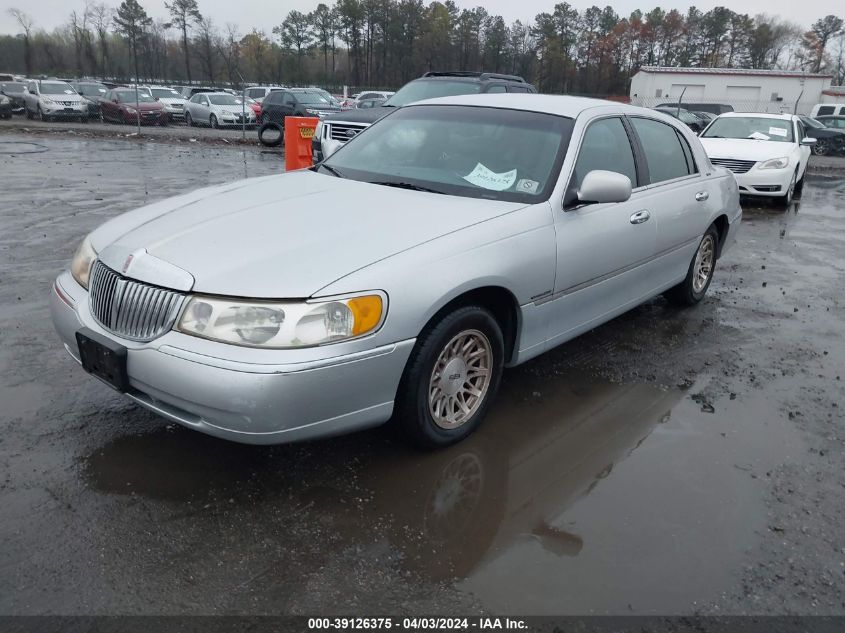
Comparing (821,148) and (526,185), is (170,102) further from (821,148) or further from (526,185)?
(526,185)

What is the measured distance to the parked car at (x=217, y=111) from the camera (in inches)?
966

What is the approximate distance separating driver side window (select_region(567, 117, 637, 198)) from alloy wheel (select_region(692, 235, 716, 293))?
1.45 meters

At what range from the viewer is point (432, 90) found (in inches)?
421

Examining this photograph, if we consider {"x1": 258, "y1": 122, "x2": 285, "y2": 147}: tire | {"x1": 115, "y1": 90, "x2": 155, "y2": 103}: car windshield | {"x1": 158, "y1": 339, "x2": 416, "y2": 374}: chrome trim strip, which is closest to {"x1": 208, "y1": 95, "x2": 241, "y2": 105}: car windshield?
{"x1": 115, "y1": 90, "x2": 155, "y2": 103}: car windshield

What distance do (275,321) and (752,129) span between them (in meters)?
12.2

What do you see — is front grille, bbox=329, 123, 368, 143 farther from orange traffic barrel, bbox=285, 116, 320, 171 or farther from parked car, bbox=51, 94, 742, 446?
parked car, bbox=51, 94, 742, 446

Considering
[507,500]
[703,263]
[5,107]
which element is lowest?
[507,500]

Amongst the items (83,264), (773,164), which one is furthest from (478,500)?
(773,164)

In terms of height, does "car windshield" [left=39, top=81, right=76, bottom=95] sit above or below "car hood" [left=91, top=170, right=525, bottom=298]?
above

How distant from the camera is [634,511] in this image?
2.96 m

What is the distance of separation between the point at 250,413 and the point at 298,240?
846mm

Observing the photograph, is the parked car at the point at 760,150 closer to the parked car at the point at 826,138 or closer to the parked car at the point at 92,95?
the parked car at the point at 826,138

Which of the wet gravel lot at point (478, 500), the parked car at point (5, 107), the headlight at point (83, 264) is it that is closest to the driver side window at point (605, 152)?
the wet gravel lot at point (478, 500)

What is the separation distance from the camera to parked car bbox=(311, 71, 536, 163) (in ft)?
34.6
